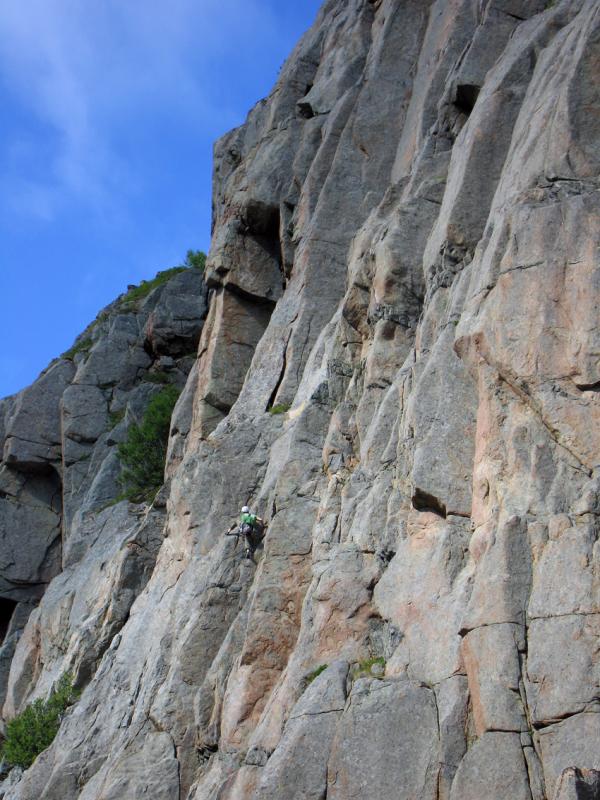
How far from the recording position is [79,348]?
66.0 m

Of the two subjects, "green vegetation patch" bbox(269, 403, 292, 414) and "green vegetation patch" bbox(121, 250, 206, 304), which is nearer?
"green vegetation patch" bbox(269, 403, 292, 414)

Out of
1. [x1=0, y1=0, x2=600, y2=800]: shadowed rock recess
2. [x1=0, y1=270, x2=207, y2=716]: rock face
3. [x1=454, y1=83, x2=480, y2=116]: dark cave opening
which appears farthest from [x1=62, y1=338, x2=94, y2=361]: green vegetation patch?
[x1=454, y1=83, x2=480, y2=116]: dark cave opening

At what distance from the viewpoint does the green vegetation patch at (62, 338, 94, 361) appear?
6512cm

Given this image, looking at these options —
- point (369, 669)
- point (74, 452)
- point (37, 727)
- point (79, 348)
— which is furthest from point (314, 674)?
point (79, 348)

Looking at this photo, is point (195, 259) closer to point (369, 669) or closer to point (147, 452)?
point (147, 452)

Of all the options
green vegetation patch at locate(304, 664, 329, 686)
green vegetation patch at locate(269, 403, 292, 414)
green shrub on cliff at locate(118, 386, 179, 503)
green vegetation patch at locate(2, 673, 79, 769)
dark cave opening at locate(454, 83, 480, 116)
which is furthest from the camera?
green shrub on cliff at locate(118, 386, 179, 503)

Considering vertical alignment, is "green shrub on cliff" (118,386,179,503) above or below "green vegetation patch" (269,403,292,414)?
above

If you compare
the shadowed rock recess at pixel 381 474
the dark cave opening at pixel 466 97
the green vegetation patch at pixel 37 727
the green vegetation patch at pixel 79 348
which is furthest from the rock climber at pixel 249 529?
the green vegetation patch at pixel 79 348

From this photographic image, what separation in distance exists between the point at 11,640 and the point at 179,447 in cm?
1493

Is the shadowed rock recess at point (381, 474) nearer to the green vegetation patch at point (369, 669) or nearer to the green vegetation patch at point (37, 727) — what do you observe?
the green vegetation patch at point (369, 669)

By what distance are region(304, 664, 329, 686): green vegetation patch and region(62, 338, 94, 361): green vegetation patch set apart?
139ft

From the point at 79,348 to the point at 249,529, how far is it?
120ft

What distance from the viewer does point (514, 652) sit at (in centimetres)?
1998

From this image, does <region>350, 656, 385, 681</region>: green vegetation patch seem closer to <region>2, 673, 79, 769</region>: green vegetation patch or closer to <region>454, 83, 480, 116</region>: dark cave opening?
<region>2, 673, 79, 769</region>: green vegetation patch
